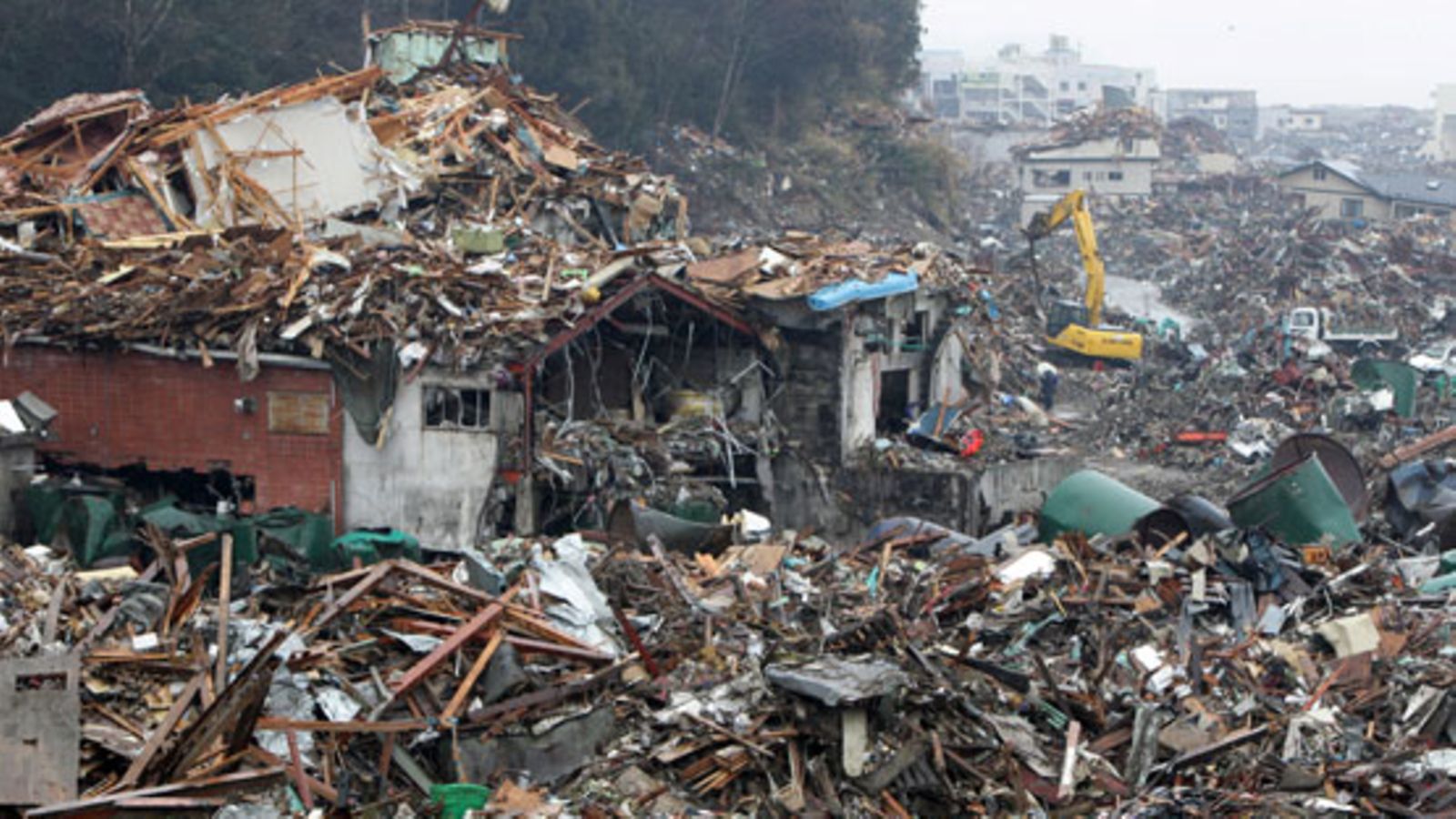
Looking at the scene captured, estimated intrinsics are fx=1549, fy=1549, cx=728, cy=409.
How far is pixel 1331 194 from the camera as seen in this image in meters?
55.4

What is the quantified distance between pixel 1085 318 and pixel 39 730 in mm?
28681

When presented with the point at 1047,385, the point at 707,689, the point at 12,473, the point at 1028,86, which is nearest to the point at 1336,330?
the point at 1047,385

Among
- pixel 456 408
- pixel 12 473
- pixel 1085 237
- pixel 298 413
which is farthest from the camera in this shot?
pixel 1085 237

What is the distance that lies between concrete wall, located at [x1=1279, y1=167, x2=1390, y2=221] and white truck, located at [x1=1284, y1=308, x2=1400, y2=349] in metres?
21.0

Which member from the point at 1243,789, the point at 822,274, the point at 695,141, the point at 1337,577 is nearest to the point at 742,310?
the point at 822,274

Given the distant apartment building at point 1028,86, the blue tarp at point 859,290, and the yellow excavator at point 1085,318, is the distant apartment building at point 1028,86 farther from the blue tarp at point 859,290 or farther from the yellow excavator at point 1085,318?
the blue tarp at point 859,290

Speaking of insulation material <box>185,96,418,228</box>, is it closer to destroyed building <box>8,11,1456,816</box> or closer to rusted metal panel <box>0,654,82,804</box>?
destroyed building <box>8,11,1456,816</box>

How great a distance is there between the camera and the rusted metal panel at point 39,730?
866 cm

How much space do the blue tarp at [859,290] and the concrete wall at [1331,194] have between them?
118 ft

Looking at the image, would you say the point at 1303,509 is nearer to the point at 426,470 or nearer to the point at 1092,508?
the point at 1092,508

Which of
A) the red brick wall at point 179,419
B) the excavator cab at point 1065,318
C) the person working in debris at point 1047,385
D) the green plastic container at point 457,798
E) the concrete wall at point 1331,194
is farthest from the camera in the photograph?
the concrete wall at point 1331,194

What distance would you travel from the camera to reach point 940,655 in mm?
11625

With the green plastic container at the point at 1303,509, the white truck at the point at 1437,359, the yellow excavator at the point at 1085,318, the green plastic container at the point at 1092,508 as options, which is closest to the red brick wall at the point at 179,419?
the green plastic container at the point at 1092,508

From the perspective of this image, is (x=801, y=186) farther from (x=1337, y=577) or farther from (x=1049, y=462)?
(x=1337, y=577)
